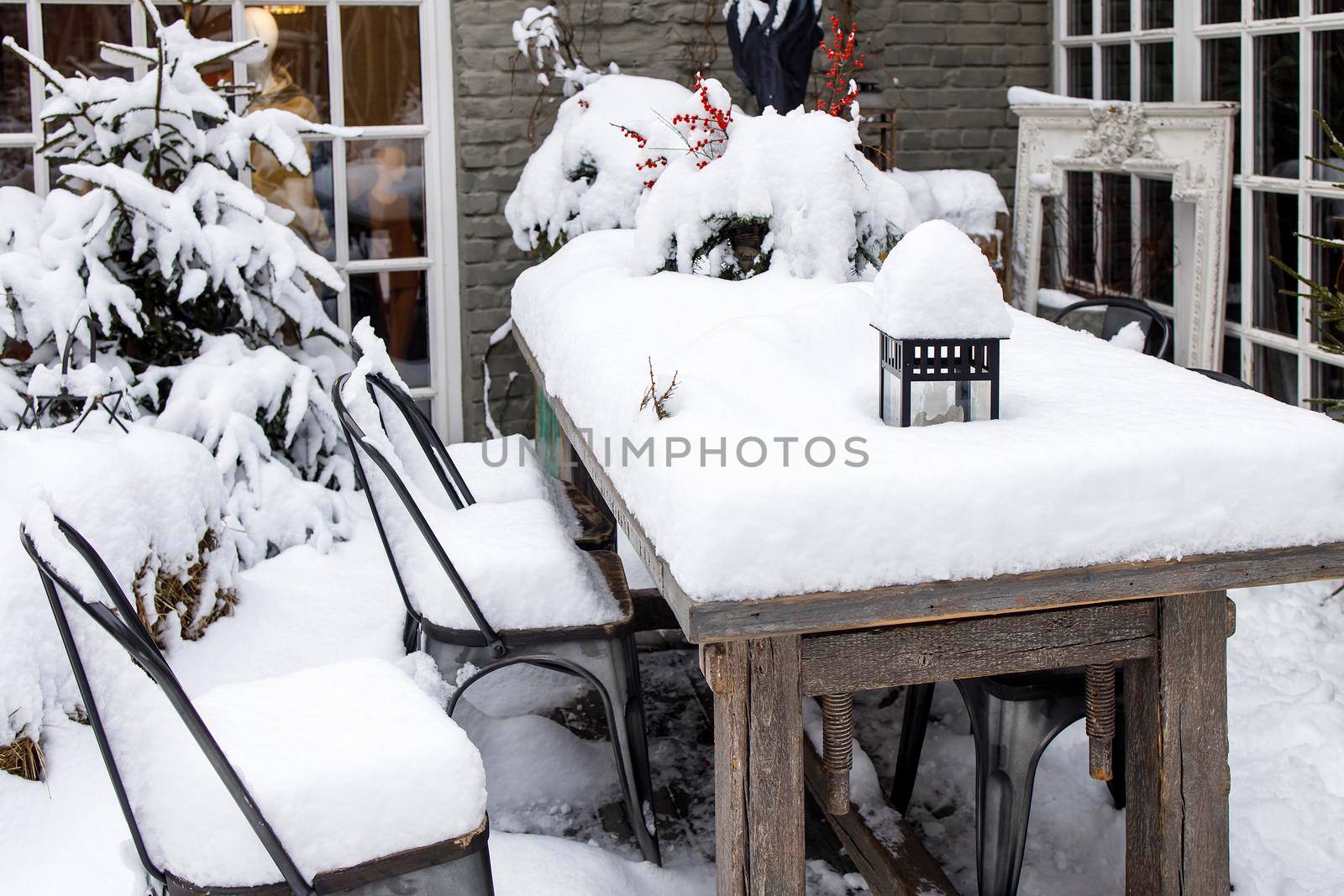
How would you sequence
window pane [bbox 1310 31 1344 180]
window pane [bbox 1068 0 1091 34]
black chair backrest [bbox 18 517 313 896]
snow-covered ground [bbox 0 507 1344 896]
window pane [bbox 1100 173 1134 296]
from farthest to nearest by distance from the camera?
window pane [bbox 1068 0 1091 34]
window pane [bbox 1100 173 1134 296]
window pane [bbox 1310 31 1344 180]
snow-covered ground [bbox 0 507 1344 896]
black chair backrest [bbox 18 517 313 896]

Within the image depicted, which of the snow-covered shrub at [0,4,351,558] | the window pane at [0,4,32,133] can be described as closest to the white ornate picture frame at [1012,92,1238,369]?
the snow-covered shrub at [0,4,351,558]

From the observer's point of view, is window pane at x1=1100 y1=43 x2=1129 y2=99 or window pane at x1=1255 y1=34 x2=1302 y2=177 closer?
window pane at x1=1255 y1=34 x2=1302 y2=177

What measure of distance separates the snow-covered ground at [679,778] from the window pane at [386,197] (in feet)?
5.13

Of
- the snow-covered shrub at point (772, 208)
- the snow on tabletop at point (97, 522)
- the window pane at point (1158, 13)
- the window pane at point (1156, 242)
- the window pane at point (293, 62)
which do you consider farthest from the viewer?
the window pane at point (293, 62)

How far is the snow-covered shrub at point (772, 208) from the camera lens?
10.3ft

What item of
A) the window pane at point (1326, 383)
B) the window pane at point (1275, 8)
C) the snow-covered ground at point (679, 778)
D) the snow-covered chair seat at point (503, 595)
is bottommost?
the snow-covered ground at point (679, 778)

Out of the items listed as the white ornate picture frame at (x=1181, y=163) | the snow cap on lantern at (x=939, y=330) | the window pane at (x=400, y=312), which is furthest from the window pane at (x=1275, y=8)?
the window pane at (x=400, y=312)

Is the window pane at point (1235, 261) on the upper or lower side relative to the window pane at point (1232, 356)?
upper

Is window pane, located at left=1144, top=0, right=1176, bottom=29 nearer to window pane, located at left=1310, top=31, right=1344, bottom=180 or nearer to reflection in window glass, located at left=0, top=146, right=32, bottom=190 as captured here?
window pane, located at left=1310, top=31, right=1344, bottom=180

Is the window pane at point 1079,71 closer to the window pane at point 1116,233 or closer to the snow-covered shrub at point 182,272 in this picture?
the window pane at point 1116,233

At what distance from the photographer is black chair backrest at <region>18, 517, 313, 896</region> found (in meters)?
1.58

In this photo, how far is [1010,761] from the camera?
89.3 inches

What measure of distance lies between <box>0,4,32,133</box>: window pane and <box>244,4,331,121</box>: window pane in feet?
2.27

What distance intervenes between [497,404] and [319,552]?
3.76 feet
